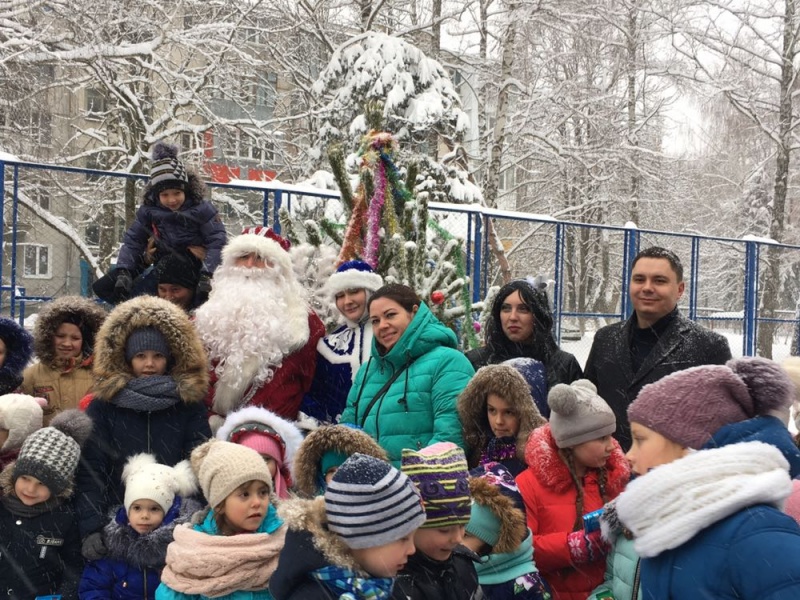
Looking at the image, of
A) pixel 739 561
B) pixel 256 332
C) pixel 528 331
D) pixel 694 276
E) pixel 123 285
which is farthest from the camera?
pixel 694 276

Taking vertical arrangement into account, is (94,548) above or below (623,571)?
below

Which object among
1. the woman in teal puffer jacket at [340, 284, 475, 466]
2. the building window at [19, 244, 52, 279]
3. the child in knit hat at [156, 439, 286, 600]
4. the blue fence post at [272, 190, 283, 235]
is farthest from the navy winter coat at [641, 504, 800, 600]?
the building window at [19, 244, 52, 279]

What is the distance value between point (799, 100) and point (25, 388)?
18325 mm

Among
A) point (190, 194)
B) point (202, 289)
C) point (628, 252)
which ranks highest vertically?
point (190, 194)

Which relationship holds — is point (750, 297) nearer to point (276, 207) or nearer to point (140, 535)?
point (276, 207)

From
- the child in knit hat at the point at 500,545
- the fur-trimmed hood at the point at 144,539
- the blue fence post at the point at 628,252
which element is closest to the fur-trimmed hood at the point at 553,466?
the child in knit hat at the point at 500,545

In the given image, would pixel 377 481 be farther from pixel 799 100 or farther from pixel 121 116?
pixel 799 100

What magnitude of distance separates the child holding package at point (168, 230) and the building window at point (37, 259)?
4.29 m

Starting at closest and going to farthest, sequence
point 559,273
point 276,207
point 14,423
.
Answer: point 14,423 < point 276,207 < point 559,273

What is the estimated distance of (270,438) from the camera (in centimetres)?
374

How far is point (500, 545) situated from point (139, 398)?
194 centimetres

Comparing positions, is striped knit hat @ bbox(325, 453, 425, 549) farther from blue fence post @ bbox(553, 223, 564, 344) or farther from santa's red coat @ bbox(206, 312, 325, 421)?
blue fence post @ bbox(553, 223, 564, 344)

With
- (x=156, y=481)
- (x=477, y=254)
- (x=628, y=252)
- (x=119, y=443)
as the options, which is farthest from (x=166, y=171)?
(x=628, y=252)

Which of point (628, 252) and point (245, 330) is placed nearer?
point (245, 330)
